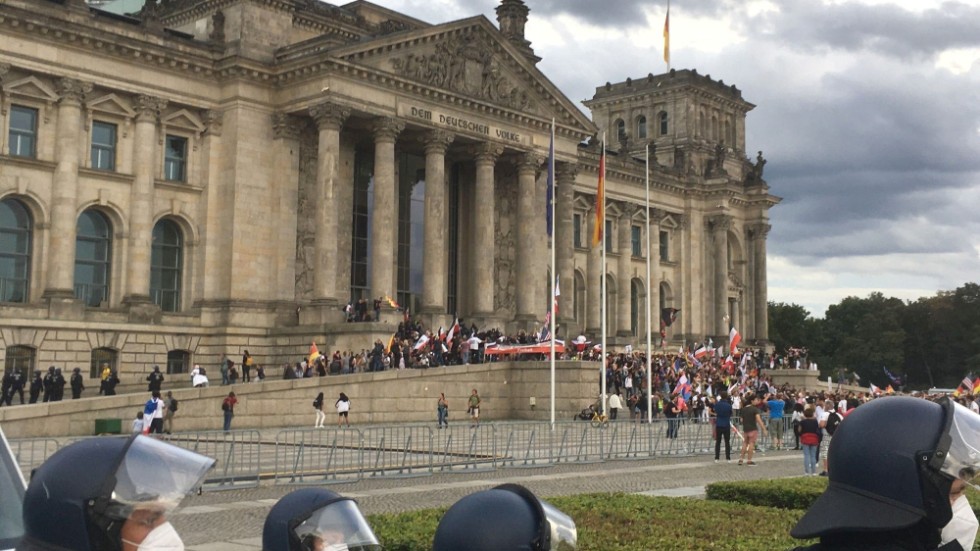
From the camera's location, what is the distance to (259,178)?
50.1m

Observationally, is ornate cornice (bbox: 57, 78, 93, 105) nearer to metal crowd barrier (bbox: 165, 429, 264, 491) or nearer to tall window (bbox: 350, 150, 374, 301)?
tall window (bbox: 350, 150, 374, 301)

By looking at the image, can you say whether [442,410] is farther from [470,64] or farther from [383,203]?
[470,64]

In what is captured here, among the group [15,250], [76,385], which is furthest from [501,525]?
[15,250]

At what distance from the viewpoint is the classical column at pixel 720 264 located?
265ft

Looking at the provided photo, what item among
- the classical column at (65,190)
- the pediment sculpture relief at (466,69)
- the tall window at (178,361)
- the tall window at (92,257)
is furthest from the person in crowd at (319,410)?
the pediment sculpture relief at (466,69)

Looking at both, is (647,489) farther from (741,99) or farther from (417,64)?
(741,99)

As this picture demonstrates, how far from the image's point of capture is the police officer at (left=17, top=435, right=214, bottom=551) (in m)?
4.00

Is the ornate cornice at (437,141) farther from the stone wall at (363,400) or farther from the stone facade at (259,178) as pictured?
the stone wall at (363,400)

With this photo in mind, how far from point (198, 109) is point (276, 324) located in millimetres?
10189

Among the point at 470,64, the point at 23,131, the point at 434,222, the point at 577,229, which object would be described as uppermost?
the point at 470,64

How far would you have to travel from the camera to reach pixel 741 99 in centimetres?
8919

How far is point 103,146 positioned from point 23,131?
348 centimetres

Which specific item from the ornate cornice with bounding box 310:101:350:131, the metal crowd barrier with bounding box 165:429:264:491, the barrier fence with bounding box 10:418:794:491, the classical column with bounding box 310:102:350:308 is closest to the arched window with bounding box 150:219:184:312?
the classical column with bounding box 310:102:350:308

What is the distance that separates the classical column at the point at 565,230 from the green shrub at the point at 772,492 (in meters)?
42.2
